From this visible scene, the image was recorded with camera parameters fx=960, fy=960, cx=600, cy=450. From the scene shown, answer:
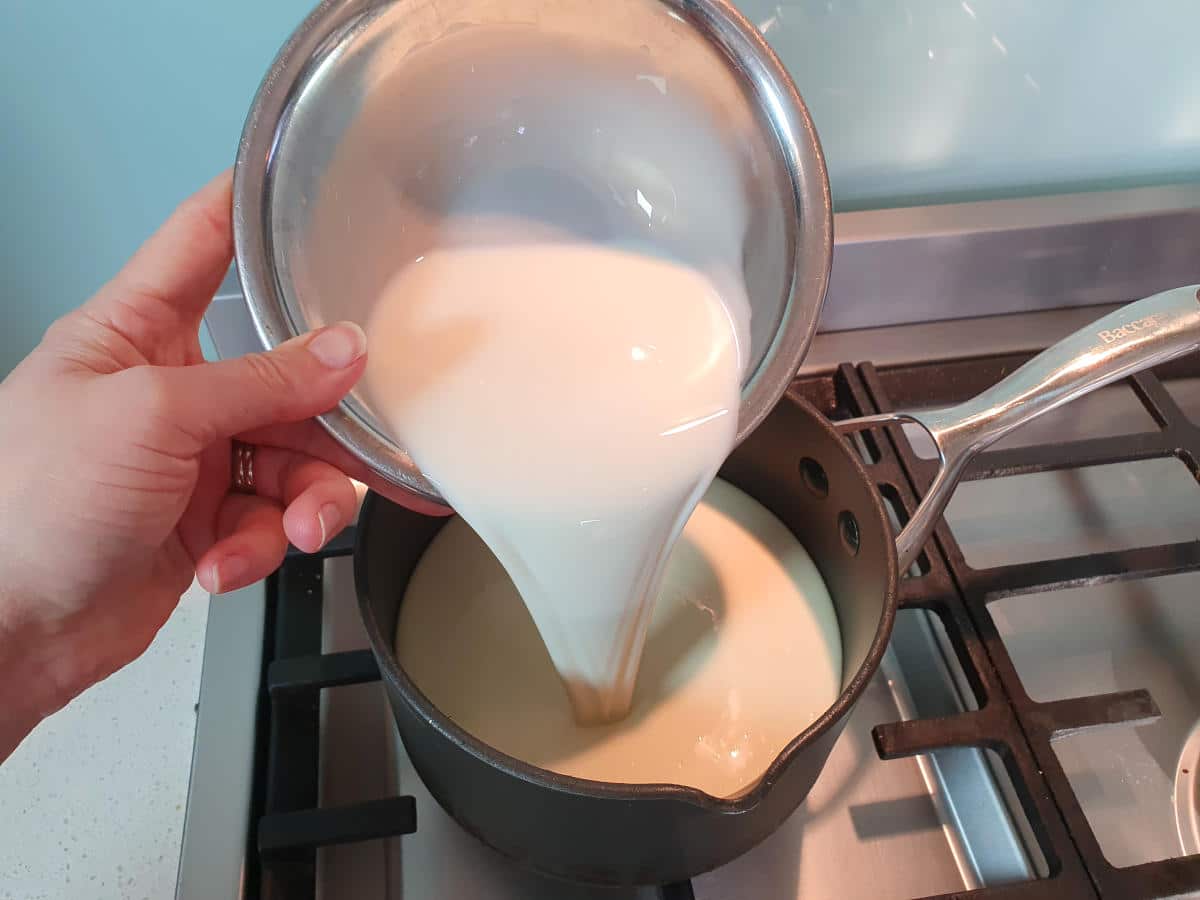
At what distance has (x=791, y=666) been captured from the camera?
73 cm

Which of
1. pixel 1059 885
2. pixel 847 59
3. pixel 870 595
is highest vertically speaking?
pixel 847 59

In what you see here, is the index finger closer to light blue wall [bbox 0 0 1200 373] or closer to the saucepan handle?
light blue wall [bbox 0 0 1200 373]

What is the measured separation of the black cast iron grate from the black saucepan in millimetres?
58

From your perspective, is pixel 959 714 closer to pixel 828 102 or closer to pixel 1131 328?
pixel 1131 328

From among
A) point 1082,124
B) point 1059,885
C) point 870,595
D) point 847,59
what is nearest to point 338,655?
point 870,595

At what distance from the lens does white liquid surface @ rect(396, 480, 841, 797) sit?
26.5 inches

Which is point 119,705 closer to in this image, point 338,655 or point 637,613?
point 338,655

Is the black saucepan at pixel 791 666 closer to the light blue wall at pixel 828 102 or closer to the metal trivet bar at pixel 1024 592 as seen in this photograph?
the metal trivet bar at pixel 1024 592

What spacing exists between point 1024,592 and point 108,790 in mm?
682

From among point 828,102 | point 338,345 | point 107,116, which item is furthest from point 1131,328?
point 107,116

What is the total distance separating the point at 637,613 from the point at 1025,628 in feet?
1.14

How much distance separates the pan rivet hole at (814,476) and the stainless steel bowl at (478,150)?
7.4 inches

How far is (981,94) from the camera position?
81cm

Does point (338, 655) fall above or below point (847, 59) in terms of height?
below
